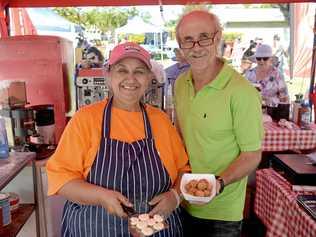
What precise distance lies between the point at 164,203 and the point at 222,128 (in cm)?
37

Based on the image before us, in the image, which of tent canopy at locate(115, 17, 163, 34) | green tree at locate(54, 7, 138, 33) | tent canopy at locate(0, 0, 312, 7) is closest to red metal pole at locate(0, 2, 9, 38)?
tent canopy at locate(0, 0, 312, 7)

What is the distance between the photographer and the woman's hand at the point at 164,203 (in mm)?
1272

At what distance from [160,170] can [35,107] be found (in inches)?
44.2

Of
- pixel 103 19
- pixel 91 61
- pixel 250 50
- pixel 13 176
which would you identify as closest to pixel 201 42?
pixel 13 176

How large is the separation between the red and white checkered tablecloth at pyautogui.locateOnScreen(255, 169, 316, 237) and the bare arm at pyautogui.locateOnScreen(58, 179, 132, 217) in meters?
0.81

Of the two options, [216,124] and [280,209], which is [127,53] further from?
[280,209]

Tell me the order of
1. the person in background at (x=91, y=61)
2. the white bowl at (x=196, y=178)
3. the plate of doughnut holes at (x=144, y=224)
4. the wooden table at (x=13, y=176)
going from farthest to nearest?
the person in background at (x=91, y=61) < the wooden table at (x=13, y=176) < the white bowl at (x=196, y=178) < the plate of doughnut holes at (x=144, y=224)

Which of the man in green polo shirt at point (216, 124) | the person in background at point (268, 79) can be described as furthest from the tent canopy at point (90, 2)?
the man in green polo shirt at point (216, 124)

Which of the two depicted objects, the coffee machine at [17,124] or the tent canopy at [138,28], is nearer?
the coffee machine at [17,124]

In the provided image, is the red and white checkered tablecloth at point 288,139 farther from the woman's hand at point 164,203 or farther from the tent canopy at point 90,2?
the woman's hand at point 164,203

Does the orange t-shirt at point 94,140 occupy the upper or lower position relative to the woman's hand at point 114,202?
upper

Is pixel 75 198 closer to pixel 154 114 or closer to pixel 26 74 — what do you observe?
pixel 154 114

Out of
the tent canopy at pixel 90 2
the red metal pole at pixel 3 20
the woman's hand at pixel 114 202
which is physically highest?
the tent canopy at pixel 90 2

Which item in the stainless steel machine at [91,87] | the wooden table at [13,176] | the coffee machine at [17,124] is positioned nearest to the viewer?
the wooden table at [13,176]
